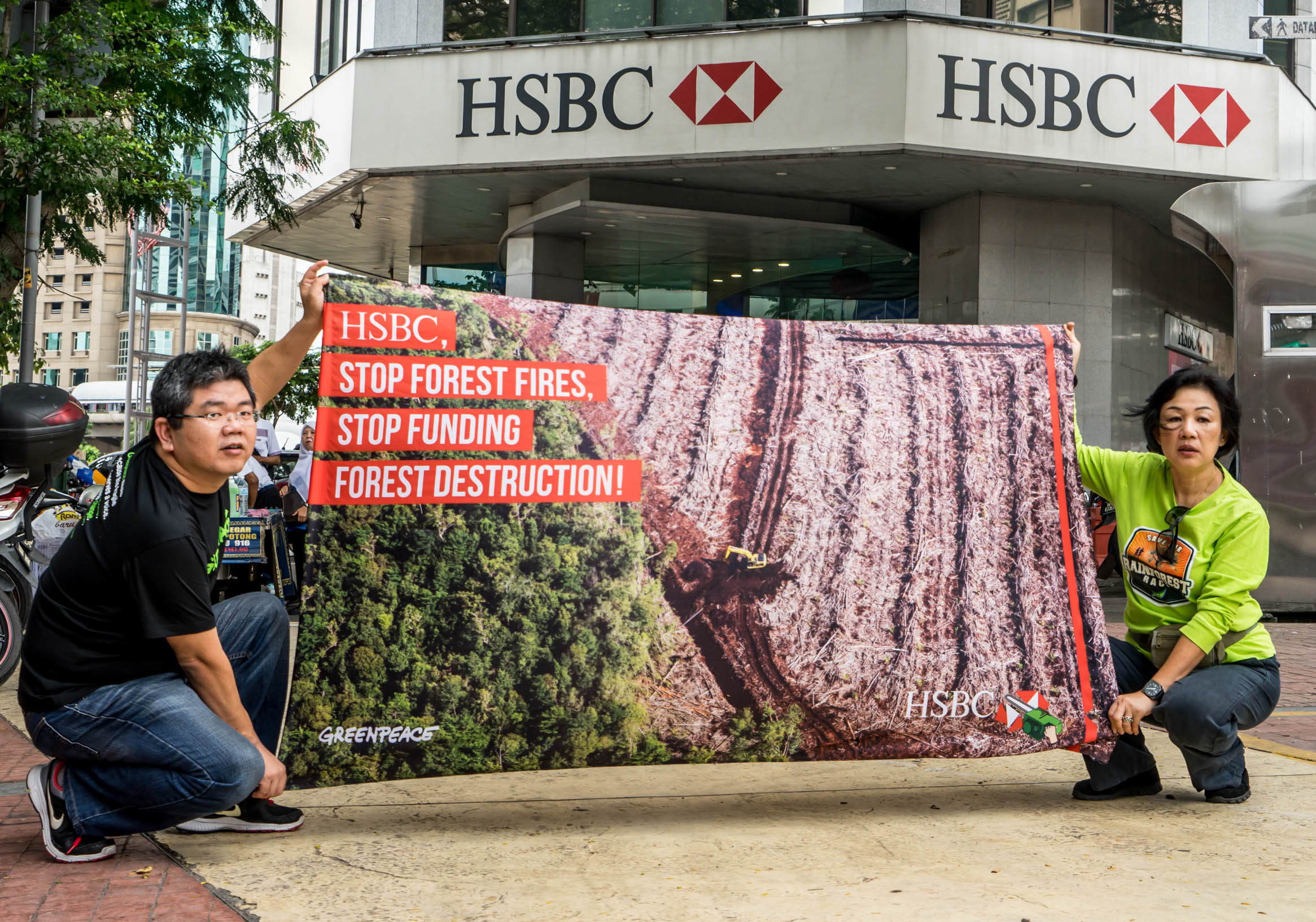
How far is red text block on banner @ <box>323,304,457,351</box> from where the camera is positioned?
339 cm

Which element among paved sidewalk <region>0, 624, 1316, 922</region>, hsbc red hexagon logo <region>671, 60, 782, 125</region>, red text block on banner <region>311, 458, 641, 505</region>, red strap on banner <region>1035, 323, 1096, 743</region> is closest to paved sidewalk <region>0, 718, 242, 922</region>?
paved sidewalk <region>0, 624, 1316, 922</region>

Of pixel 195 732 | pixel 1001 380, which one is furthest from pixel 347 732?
pixel 1001 380

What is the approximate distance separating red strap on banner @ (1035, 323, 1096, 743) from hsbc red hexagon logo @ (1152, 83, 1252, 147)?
1101 cm

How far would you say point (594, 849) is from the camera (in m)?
3.41

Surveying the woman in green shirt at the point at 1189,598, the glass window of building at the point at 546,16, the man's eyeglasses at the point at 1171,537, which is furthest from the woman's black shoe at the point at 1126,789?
the glass window of building at the point at 546,16

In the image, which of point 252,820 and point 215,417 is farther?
point 252,820

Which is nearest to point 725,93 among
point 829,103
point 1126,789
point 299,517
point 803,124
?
point 803,124

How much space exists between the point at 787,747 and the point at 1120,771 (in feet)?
4.12

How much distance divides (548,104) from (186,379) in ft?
37.9

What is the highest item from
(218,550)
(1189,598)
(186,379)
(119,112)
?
(119,112)

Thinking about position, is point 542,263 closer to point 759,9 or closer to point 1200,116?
point 759,9

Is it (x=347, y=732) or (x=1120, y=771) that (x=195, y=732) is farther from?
(x=1120, y=771)

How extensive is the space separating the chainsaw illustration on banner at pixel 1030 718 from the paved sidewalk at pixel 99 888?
229 cm

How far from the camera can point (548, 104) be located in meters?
14.0
